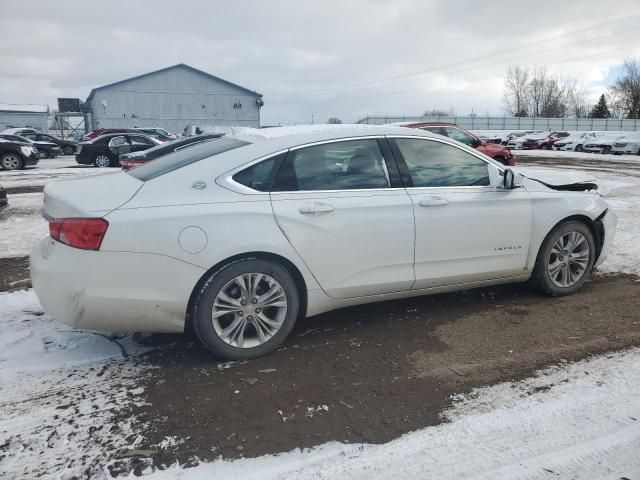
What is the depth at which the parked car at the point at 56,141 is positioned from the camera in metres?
28.0

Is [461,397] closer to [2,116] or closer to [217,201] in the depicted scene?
[217,201]

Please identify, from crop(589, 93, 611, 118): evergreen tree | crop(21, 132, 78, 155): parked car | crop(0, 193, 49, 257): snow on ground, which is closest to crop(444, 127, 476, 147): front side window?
crop(0, 193, 49, 257): snow on ground

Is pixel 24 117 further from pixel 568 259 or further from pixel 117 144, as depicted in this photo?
pixel 568 259

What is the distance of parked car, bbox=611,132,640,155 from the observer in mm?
29031

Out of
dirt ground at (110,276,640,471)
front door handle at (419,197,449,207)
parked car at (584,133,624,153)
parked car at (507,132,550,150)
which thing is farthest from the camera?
parked car at (507,132,550,150)

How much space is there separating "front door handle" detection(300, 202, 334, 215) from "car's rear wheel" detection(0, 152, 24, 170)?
19.0m

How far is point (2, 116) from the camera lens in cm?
6094

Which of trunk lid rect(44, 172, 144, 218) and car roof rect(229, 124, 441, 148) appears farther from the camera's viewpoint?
car roof rect(229, 124, 441, 148)

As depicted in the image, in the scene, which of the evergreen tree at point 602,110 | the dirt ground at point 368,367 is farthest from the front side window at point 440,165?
the evergreen tree at point 602,110

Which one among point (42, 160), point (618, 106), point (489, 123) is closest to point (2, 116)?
point (42, 160)

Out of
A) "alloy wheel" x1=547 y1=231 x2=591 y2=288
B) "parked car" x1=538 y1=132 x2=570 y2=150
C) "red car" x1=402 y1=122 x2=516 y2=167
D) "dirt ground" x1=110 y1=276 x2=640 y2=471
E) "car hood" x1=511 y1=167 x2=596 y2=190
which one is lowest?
"dirt ground" x1=110 y1=276 x2=640 y2=471

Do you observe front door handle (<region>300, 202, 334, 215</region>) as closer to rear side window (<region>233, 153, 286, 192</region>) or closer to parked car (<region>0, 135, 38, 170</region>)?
rear side window (<region>233, 153, 286, 192</region>)

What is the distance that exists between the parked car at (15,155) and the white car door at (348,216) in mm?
18695

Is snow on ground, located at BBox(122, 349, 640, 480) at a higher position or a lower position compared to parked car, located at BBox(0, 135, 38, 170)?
lower
